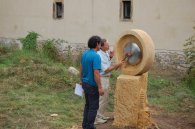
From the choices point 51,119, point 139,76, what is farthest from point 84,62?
point 51,119

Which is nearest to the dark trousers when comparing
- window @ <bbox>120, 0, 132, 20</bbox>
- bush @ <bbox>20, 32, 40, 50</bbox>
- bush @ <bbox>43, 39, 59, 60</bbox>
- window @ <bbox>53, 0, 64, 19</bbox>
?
window @ <bbox>120, 0, 132, 20</bbox>

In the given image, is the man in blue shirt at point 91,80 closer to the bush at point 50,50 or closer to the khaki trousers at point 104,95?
the khaki trousers at point 104,95

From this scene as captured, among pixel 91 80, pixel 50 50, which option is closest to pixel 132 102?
pixel 91 80

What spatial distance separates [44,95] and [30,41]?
801cm

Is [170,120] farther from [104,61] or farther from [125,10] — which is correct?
[125,10]

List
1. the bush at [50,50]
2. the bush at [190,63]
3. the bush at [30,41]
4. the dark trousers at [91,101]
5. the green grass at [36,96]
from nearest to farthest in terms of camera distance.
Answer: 1. the dark trousers at [91,101]
2. the green grass at [36,96]
3. the bush at [190,63]
4. the bush at [50,50]
5. the bush at [30,41]

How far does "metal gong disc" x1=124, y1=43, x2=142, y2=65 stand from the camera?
714cm

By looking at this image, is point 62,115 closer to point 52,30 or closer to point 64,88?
point 64,88

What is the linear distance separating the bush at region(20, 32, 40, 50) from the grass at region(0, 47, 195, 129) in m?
3.78

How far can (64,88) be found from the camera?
35.5 feet

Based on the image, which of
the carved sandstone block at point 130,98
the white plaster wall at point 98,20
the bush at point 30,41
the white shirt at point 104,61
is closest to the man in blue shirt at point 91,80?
the carved sandstone block at point 130,98

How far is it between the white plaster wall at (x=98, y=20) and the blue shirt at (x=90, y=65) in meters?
7.54

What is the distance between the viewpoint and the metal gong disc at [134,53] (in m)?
7.14

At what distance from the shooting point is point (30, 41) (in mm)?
17781
